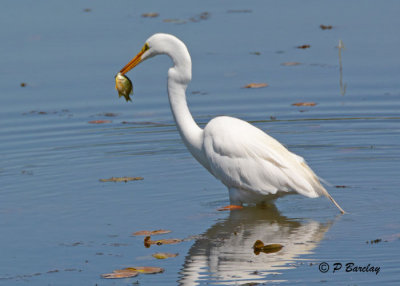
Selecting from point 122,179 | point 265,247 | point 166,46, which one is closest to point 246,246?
point 265,247

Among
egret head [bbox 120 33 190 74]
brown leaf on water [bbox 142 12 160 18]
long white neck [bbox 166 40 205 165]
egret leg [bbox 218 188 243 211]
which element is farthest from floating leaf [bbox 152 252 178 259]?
brown leaf on water [bbox 142 12 160 18]

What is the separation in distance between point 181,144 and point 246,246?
3.76 meters

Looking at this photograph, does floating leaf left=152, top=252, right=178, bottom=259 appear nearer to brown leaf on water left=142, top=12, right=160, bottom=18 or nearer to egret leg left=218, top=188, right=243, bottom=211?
egret leg left=218, top=188, right=243, bottom=211

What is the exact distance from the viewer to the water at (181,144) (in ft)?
23.8

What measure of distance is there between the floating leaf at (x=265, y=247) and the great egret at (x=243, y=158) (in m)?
0.96

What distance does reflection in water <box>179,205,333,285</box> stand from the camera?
22.2ft


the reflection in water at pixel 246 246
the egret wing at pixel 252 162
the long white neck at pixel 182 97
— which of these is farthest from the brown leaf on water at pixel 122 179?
the reflection in water at pixel 246 246

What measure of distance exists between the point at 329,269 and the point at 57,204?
11.2 ft

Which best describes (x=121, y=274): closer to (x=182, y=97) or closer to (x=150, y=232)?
(x=150, y=232)

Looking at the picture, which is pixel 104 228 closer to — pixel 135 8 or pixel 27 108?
pixel 27 108

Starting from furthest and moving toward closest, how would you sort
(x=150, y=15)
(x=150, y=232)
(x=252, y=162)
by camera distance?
(x=150, y=15) < (x=252, y=162) < (x=150, y=232)

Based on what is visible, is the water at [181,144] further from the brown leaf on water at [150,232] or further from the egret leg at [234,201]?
the brown leaf on water at [150,232]

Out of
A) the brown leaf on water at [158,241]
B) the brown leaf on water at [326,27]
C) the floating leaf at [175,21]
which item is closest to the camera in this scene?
the brown leaf on water at [158,241]

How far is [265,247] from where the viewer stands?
24.2 ft
